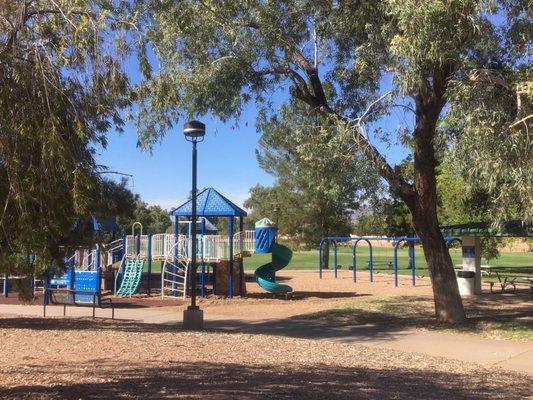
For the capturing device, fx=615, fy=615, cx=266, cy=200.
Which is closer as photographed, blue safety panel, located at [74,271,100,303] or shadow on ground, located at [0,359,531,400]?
shadow on ground, located at [0,359,531,400]

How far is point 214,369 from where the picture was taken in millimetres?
7703

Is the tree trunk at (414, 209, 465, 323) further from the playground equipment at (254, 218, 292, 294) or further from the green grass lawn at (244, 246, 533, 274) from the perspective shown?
the green grass lawn at (244, 246, 533, 274)

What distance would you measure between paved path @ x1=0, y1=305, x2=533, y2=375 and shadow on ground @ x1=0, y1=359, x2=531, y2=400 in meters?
1.97

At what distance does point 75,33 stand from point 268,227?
50.9 ft

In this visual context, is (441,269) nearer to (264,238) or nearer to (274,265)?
(264,238)

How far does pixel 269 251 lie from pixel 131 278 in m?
5.16

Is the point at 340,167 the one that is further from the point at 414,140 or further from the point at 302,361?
the point at 302,361

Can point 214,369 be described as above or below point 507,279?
below

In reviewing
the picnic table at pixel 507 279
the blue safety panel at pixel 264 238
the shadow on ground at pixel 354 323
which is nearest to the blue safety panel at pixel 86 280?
the shadow on ground at pixel 354 323

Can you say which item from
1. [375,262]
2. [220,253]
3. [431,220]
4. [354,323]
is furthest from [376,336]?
[375,262]

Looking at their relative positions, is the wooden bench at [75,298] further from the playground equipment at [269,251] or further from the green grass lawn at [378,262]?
the green grass lawn at [378,262]

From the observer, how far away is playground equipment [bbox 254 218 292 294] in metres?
21.5

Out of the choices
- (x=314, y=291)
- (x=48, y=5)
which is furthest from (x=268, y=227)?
(x=48, y=5)

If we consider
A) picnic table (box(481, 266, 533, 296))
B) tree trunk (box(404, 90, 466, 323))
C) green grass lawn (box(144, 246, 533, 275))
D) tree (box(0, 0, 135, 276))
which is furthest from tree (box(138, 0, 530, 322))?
green grass lawn (box(144, 246, 533, 275))
